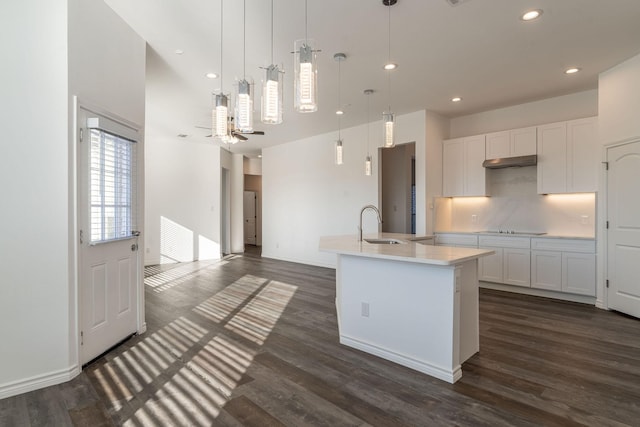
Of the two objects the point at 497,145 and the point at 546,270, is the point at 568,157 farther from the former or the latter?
the point at 546,270

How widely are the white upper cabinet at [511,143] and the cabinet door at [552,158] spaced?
0.38ft

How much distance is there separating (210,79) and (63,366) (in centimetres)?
356

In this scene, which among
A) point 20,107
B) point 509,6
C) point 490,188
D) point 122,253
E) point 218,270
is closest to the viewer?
point 20,107

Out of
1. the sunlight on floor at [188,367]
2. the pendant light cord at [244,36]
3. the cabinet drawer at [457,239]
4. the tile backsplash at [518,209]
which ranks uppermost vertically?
the pendant light cord at [244,36]

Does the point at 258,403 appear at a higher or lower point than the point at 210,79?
lower

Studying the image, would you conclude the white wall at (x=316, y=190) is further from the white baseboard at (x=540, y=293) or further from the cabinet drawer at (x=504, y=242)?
the white baseboard at (x=540, y=293)

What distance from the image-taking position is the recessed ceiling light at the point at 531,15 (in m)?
2.90

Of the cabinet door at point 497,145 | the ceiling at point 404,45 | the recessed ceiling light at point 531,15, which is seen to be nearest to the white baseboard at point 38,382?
the ceiling at point 404,45

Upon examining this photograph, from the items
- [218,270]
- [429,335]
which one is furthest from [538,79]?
[218,270]

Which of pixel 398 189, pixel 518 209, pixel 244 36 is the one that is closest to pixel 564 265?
pixel 518 209

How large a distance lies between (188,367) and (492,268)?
466cm

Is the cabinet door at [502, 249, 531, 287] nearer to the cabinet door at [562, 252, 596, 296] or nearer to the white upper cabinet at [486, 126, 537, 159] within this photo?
the cabinet door at [562, 252, 596, 296]

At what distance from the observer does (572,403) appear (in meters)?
2.15

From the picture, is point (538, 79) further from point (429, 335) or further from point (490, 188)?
point (429, 335)
